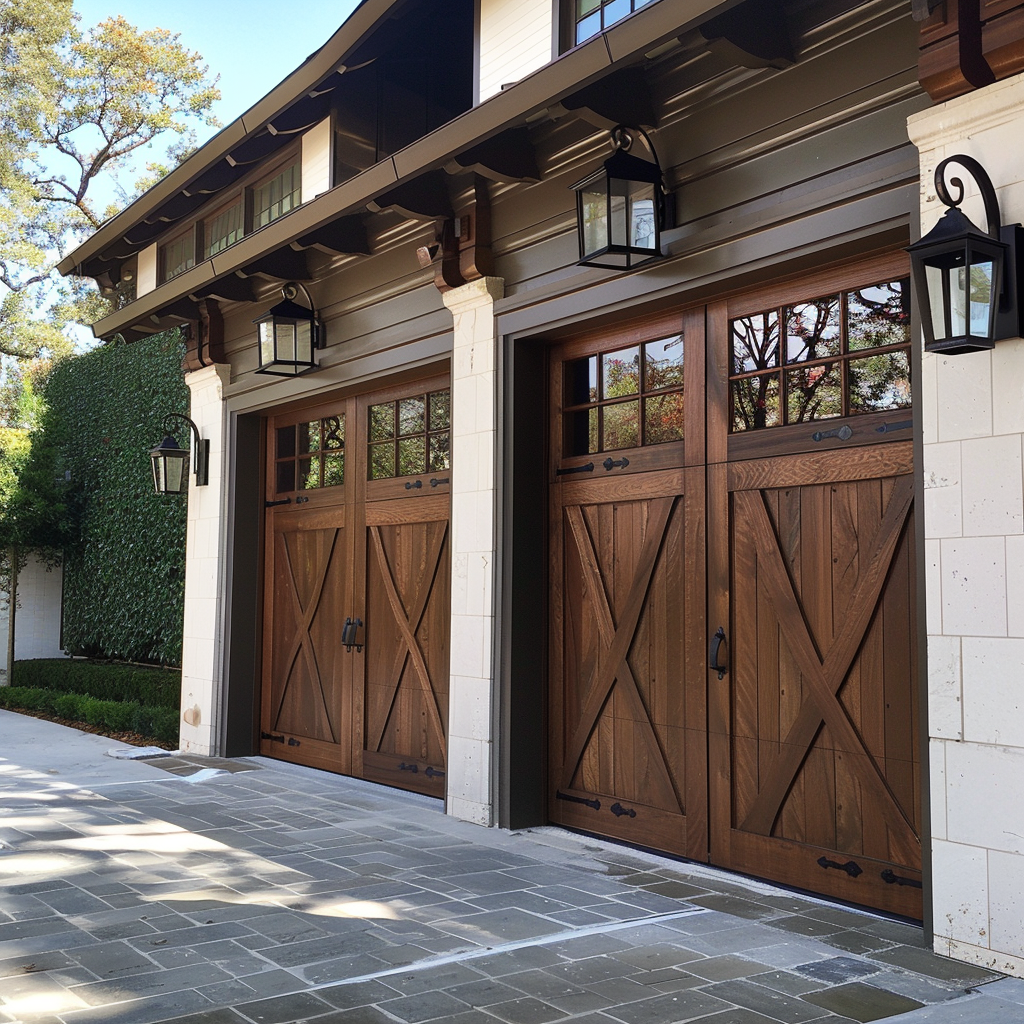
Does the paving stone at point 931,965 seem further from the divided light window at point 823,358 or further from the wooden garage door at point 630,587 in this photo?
the divided light window at point 823,358

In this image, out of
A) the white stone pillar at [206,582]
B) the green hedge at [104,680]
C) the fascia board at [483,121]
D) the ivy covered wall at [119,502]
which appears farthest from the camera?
the ivy covered wall at [119,502]

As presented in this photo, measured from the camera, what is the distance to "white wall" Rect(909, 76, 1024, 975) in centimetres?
360

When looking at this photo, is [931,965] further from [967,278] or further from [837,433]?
[967,278]

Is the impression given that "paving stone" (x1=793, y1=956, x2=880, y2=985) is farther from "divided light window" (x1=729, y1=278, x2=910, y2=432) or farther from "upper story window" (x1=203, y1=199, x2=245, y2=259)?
"upper story window" (x1=203, y1=199, x2=245, y2=259)

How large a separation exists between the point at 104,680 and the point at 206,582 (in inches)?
164

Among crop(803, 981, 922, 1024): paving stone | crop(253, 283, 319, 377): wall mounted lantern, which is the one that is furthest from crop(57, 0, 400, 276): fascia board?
crop(803, 981, 922, 1024): paving stone

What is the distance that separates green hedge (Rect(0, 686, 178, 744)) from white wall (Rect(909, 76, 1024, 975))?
7712 mm

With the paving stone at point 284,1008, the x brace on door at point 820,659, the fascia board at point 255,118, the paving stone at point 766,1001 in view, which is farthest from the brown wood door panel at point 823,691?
the fascia board at point 255,118

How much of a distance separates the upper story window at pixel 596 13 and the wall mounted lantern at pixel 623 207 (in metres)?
0.54

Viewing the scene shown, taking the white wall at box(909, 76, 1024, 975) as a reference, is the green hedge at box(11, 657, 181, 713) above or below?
below

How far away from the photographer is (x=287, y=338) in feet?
25.8

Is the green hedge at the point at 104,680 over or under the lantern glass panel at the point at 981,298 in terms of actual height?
under

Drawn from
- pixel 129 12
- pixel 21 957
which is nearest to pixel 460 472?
pixel 21 957

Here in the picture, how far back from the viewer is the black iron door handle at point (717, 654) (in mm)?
4934
